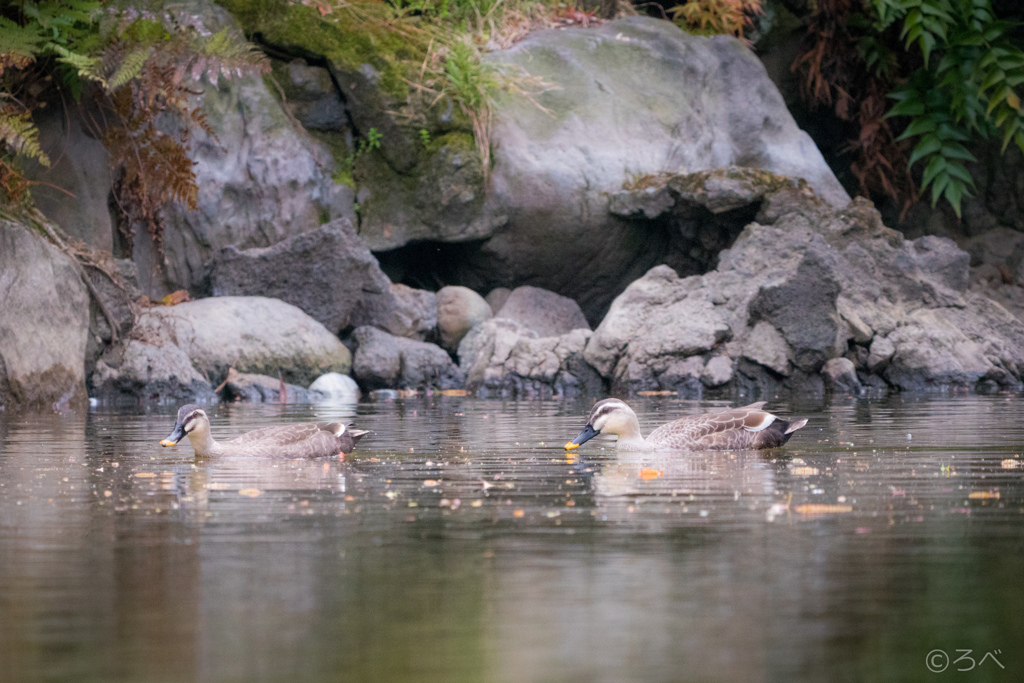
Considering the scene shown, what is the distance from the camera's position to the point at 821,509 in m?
4.90

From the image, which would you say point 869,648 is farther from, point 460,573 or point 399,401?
point 399,401

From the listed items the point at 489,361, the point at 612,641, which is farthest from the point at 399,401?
the point at 612,641

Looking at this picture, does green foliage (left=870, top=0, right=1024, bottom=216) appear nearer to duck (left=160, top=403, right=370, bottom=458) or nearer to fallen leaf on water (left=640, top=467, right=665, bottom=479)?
fallen leaf on water (left=640, top=467, right=665, bottom=479)

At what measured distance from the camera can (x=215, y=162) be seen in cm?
1559

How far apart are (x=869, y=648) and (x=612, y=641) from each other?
0.61 metres

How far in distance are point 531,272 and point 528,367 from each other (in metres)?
3.21

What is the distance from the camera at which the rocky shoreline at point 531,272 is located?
13.2m

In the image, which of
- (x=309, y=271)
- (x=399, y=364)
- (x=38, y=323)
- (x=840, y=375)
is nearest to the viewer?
(x=38, y=323)

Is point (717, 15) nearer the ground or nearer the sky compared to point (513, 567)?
nearer the sky

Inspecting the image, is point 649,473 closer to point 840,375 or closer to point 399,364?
point 840,375

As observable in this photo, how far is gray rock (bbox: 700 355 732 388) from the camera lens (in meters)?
13.9

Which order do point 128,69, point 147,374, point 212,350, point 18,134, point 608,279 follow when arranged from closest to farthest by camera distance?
point 18,134
point 147,374
point 128,69
point 212,350
point 608,279

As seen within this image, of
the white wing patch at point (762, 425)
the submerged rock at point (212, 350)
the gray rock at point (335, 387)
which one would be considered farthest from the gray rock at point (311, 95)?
the white wing patch at point (762, 425)

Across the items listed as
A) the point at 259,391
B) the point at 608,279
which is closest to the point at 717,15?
the point at 608,279
